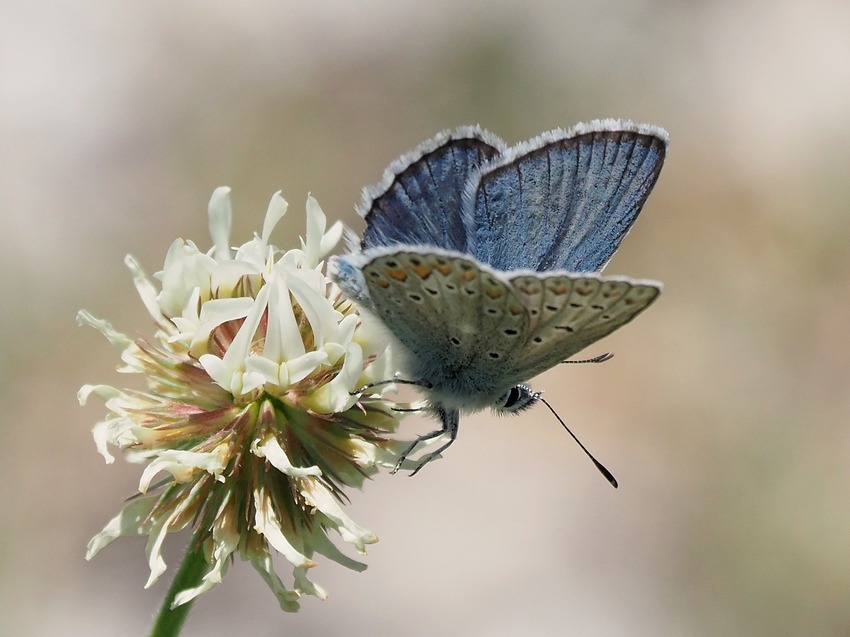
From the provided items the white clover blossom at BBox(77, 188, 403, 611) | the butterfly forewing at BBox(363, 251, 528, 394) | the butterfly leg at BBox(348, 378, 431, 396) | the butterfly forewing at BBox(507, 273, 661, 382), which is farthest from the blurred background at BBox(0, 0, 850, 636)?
the butterfly forewing at BBox(507, 273, 661, 382)

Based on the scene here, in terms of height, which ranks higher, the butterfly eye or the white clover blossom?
the white clover blossom

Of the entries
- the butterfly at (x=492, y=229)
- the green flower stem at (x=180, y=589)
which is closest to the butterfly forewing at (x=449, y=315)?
the butterfly at (x=492, y=229)

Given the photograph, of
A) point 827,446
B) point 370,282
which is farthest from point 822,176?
point 370,282

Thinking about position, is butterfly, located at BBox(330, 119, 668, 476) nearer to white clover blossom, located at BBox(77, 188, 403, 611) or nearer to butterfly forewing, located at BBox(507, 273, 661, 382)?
butterfly forewing, located at BBox(507, 273, 661, 382)

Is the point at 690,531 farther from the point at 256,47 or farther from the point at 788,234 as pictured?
the point at 256,47

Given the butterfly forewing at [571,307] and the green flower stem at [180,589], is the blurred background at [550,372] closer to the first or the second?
the green flower stem at [180,589]

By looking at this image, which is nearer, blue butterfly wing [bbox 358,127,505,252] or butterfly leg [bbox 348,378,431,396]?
butterfly leg [bbox 348,378,431,396]

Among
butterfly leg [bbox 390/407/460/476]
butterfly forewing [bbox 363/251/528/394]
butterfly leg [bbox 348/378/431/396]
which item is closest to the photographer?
butterfly forewing [bbox 363/251/528/394]
